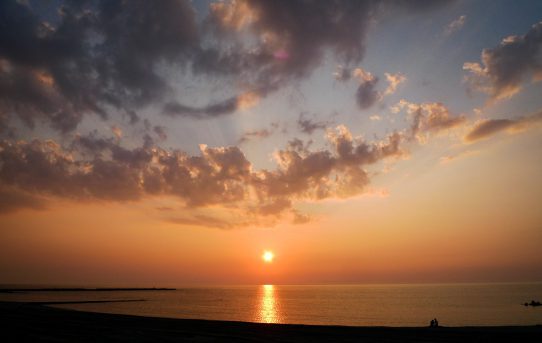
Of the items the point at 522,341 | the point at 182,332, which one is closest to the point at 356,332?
the point at 522,341

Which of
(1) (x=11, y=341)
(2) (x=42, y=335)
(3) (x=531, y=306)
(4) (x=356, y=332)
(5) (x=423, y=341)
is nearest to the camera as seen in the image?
(1) (x=11, y=341)

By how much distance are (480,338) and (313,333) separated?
1256cm

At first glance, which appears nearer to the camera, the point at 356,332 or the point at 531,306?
the point at 356,332

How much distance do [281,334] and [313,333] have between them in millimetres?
2852

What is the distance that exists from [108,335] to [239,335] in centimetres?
929

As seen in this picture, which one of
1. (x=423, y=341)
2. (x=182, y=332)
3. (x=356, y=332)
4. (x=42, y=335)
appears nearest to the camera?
(x=42, y=335)

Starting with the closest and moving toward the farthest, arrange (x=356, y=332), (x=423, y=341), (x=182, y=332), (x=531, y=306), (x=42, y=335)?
(x=42, y=335)
(x=423, y=341)
(x=182, y=332)
(x=356, y=332)
(x=531, y=306)

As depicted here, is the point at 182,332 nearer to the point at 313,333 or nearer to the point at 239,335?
the point at 239,335

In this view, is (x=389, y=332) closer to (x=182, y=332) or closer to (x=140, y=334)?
(x=182, y=332)

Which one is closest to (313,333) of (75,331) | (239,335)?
(239,335)

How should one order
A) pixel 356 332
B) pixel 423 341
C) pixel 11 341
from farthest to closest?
pixel 356 332 → pixel 423 341 → pixel 11 341

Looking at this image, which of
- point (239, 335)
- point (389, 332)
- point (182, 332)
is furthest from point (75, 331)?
point (389, 332)

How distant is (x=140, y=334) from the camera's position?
1067 inches

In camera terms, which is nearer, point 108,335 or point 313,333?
point 108,335
